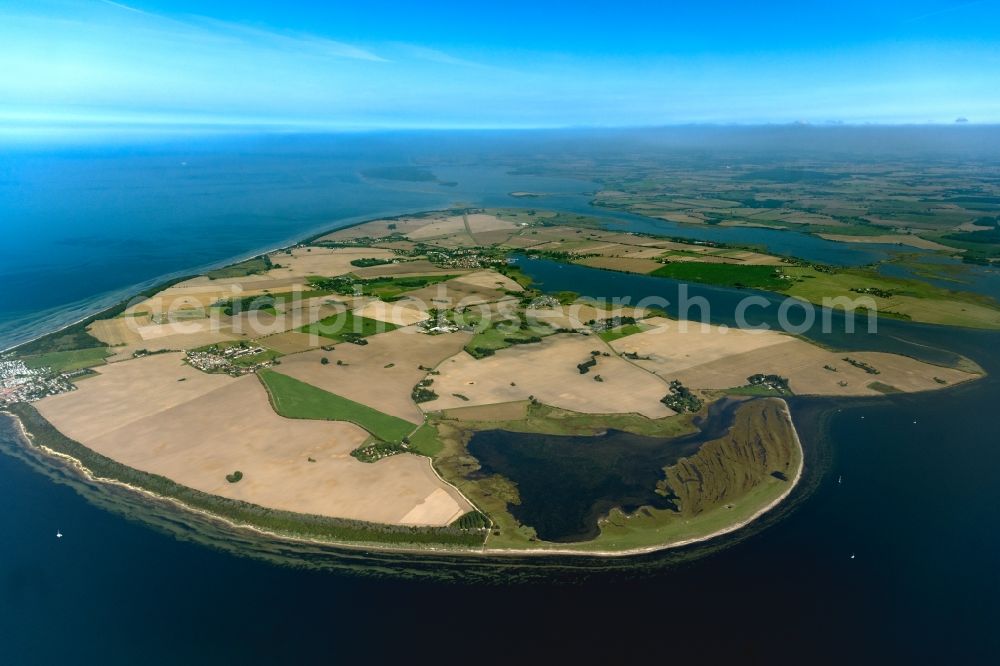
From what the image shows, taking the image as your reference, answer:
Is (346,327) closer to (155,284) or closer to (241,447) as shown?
(241,447)

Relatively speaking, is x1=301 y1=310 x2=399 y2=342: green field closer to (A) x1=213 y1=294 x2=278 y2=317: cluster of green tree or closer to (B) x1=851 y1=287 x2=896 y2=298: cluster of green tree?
(A) x1=213 y1=294 x2=278 y2=317: cluster of green tree

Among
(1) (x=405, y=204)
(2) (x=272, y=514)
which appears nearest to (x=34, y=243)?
(1) (x=405, y=204)

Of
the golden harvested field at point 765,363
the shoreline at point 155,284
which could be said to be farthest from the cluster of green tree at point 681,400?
the shoreline at point 155,284

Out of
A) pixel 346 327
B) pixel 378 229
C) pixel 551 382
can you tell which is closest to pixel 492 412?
pixel 551 382

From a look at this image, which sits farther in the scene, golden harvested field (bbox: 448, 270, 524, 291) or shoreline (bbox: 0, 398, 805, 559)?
golden harvested field (bbox: 448, 270, 524, 291)

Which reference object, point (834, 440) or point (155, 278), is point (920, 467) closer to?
point (834, 440)

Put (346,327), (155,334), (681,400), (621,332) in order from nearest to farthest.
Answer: (681,400) → (155,334) → (621,332) → (346,327)

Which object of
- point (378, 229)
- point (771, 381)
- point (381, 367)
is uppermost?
point (378, 229)

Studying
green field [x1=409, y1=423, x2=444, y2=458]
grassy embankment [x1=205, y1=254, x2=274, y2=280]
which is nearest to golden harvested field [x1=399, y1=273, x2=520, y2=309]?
grassy embankment [x1=205, y1=254, x2=274, y2=280]
